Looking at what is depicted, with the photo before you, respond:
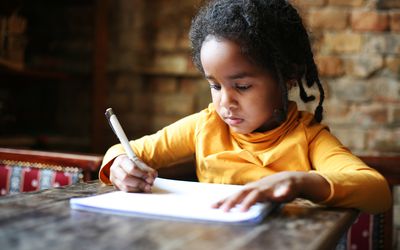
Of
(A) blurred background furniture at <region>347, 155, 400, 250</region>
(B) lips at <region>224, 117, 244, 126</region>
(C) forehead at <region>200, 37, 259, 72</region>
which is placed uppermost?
(C) forehead at <region>200, 37, 259, 72</region>

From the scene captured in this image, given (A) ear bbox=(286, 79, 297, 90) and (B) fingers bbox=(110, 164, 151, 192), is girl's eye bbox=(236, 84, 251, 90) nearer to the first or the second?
(A) ear bbox=(286, 79, 297, 90)

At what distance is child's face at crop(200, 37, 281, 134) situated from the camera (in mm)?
1017

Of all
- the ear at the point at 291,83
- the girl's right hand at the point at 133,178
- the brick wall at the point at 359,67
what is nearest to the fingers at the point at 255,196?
the girl's right hand at the point at 133,178

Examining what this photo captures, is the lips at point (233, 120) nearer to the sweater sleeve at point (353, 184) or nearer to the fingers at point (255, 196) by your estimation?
the sweater sleeve at point (353, 184)

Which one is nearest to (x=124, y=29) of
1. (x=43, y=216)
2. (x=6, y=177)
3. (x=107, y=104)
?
(x=107, y=104)

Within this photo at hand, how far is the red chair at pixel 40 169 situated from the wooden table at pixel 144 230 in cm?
64

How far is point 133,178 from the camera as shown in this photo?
2.92ft

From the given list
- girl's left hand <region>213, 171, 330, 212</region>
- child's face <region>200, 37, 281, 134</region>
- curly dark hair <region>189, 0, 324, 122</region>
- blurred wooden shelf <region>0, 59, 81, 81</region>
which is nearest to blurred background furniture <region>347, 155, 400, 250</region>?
curly dark hair <region>189, 0, 324, 122</region>

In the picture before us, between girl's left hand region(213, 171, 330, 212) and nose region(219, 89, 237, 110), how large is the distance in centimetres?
27

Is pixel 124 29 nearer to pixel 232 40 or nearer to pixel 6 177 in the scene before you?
pixel 6 177

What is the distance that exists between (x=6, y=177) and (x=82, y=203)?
2.78ft

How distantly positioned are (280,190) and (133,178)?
26 centimetres

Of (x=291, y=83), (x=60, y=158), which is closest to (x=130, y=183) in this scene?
(x=291, y=83)

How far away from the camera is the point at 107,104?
2594 mm
